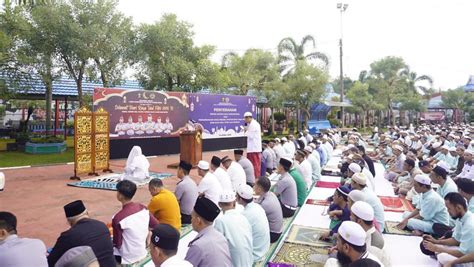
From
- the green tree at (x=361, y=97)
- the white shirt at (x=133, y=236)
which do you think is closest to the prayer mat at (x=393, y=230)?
the white shirt at (x=133, y=236)

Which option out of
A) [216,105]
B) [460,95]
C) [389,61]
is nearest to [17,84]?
[216,105]

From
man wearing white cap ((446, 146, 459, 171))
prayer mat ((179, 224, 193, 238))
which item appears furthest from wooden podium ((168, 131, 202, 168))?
man wearing white cap ((446, 146, 459, 171))

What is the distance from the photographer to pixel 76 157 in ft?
29.0

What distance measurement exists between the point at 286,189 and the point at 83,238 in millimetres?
3528

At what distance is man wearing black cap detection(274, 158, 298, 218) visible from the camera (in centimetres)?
564

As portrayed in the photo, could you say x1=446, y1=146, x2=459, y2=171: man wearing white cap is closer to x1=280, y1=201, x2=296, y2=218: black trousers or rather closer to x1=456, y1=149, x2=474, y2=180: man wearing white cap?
x1=456, y1=149, x2=474, y2=180: man wearing white cap

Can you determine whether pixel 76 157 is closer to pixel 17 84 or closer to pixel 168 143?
pixel 168 143

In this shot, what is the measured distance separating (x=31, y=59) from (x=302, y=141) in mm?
10307

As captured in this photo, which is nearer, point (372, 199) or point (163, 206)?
point (163, 206)

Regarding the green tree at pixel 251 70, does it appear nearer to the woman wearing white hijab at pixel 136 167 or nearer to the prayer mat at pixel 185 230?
the woman wearing white hijab at pixel 136 167

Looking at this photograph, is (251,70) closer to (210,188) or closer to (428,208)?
(210,188)

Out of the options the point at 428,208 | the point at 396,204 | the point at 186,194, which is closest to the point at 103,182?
the point at 186,194

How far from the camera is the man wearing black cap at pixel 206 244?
2.75 meters

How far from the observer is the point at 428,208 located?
4.84 meters
